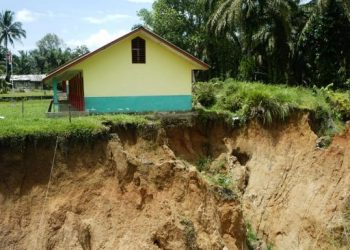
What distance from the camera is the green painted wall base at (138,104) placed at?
713 inches

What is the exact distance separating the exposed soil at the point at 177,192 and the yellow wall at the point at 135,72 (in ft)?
7.46

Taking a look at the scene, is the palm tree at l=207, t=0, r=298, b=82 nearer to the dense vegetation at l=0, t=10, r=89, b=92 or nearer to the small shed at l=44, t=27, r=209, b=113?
the small shed at l=44, t=27, r=209, b=113

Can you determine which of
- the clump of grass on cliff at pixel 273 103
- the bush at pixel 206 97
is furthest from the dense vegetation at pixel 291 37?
the bush at pixel 206 97

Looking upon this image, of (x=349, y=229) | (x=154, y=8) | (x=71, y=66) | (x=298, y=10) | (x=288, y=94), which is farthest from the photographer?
(x=154, y=8)

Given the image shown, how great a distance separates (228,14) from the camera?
84.8 feet

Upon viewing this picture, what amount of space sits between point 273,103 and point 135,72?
5.80 metres

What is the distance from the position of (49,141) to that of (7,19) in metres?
64.8

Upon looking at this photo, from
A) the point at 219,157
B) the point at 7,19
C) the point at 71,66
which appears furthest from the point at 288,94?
the point at 7,19

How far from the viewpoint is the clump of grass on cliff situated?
17703mm

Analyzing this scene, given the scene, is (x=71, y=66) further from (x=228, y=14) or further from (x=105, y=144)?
(x=228, y=14)

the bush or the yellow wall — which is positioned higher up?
the yellow wall

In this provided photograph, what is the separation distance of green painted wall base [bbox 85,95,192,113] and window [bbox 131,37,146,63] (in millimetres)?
1581

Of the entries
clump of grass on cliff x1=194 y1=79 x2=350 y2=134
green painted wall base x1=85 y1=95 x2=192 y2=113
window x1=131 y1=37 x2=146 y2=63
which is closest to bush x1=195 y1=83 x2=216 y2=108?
clump of grass on cliff x1=194 y1=79 x2=350 y2=134

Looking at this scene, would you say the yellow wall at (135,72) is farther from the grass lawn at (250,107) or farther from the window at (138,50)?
the grass lawn at (250,107)
